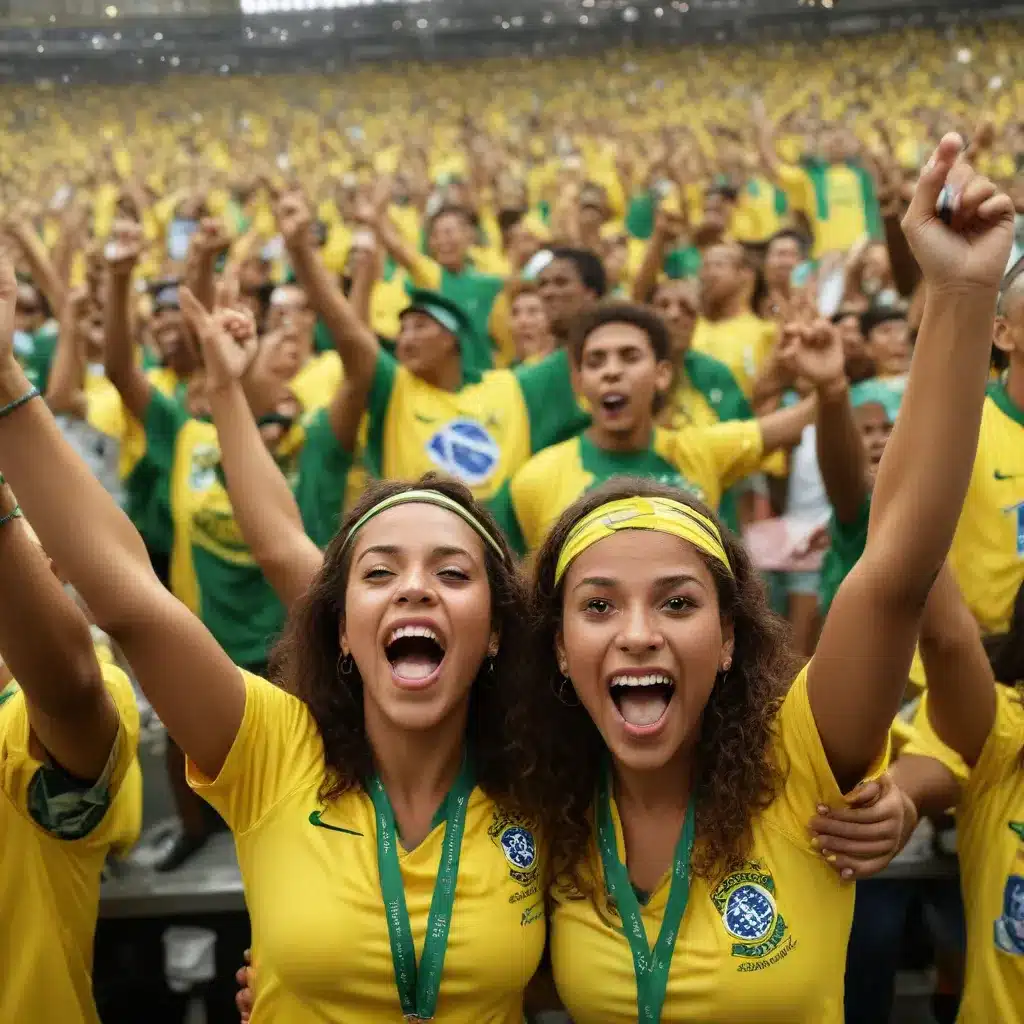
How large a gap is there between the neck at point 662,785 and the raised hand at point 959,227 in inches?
30.7

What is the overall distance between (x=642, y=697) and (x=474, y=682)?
35 centimetres

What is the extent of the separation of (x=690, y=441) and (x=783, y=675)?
5.13 feet

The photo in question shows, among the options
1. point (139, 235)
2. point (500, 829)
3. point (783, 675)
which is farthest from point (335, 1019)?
point (139, 235)

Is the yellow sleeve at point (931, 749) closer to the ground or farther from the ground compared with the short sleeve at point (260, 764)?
closer to the ground

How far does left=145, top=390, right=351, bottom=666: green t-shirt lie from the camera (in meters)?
3.56

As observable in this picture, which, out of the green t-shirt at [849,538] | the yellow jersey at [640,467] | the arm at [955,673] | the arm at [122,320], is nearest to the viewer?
the arm at [955,673]

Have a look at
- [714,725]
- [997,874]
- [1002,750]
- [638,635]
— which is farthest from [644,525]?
[997,874]

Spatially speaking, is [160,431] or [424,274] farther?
[424,274]

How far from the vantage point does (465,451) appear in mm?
3672


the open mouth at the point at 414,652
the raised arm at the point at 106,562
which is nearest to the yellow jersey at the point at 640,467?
the open mouth at the point at 414,652

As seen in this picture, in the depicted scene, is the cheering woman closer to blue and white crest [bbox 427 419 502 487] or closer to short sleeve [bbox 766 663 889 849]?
short sleeve [bbox 766 663 889 849]

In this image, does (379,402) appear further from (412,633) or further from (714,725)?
(714,725)

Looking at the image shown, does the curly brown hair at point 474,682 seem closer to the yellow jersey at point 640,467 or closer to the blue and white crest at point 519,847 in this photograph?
the blue and white crest at point 519,847

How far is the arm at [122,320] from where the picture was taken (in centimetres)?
350
